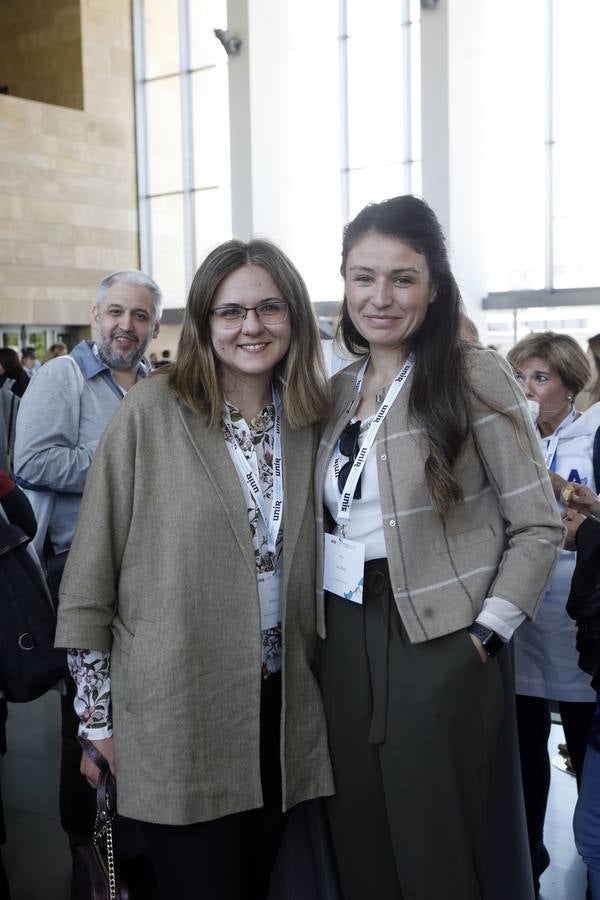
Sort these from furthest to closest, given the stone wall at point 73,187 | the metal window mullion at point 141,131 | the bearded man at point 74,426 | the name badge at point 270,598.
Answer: the metal window mullion at point 141,131 < the stone wall at point 73,187 < the bearded man at point 74,426 < the name badge at point 270,598

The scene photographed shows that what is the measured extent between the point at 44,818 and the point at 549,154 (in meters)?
→ 14.4

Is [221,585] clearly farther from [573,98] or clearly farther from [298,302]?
[573,98]

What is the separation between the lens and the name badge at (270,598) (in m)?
2.06

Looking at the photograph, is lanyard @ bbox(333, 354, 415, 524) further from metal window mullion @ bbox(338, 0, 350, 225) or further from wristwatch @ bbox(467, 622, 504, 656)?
metal window mullion @ bbox(338, 0, 350, 225)

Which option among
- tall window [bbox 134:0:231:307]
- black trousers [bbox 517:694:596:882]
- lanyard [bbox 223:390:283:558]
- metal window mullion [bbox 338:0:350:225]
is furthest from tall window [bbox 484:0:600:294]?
lanyard [bbox 223:390:283:558]

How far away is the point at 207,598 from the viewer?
1.97 m

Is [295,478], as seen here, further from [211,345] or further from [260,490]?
[211,345]

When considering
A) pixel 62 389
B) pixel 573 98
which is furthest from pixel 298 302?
pixel 573 98

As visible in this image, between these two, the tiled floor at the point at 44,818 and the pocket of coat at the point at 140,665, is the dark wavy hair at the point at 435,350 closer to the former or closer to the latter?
the pocket of coat at the point at 140,665

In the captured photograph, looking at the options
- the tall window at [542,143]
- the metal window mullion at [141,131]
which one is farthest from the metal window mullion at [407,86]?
the metal window mullion at [141,131]

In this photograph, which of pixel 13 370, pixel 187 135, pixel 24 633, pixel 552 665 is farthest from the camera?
pixel 187 135

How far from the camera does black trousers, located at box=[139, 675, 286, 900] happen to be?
200 centimetres

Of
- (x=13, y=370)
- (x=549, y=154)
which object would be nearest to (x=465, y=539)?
(x=13, y=370)

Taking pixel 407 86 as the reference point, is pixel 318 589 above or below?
below
